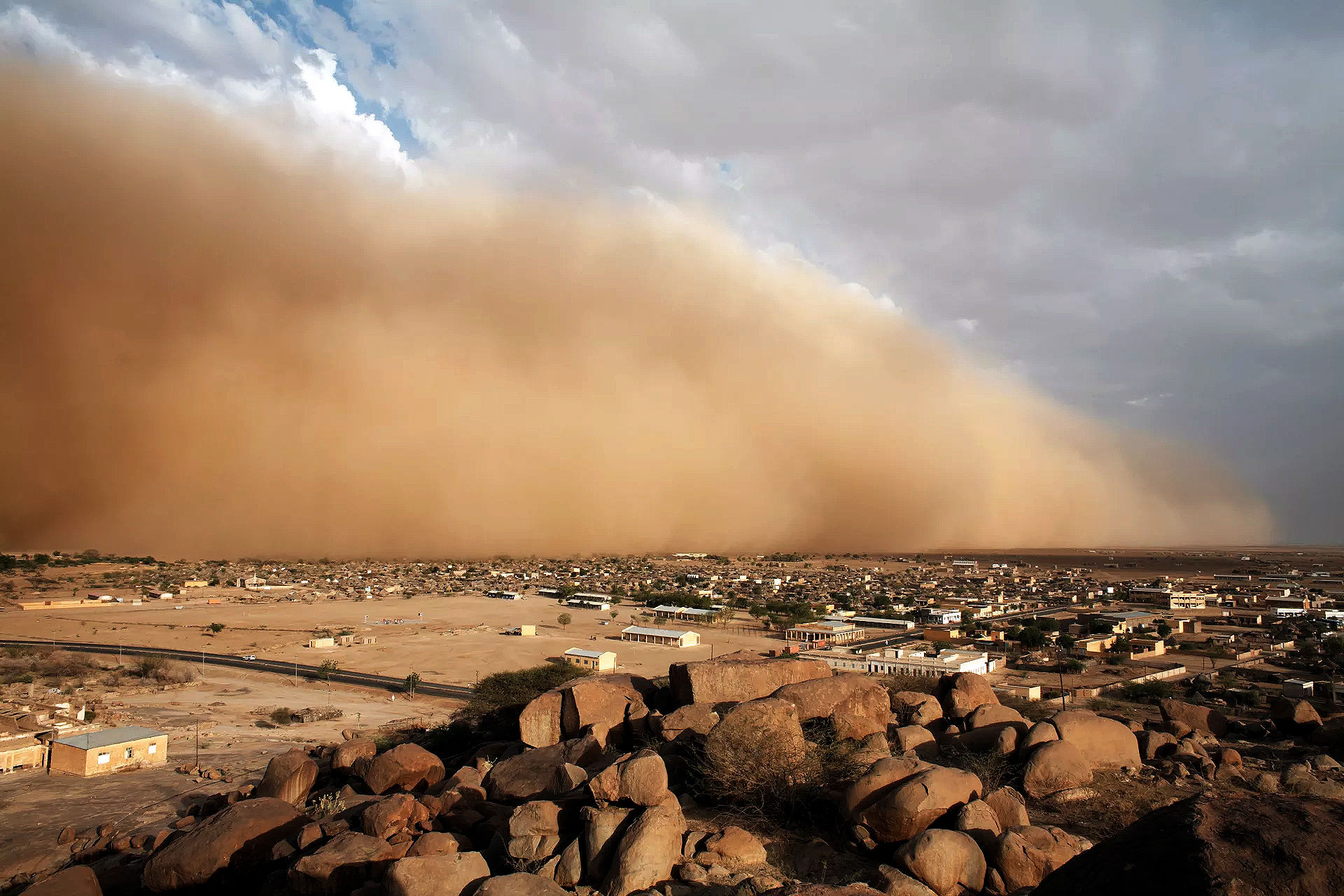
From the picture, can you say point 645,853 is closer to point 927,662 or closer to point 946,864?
point 946,864

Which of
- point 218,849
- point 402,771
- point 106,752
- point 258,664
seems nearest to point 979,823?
point 402,771

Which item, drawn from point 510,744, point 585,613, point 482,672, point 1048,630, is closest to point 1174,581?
point 1048,630

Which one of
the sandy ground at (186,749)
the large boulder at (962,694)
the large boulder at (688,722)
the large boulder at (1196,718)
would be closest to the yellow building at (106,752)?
the sandy ground at (186,749)

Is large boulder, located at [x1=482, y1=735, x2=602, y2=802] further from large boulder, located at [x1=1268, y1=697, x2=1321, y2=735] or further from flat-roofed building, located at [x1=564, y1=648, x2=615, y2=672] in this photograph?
flat-roofed building, located at [x1=564, y1=648, x2=615, y2=672]

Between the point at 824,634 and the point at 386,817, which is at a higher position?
the point at 386,817

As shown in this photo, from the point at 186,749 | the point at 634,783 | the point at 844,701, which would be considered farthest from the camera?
the point at 186,749

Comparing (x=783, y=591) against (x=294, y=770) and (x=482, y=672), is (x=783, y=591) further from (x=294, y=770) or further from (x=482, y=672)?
(x=294, y=770)

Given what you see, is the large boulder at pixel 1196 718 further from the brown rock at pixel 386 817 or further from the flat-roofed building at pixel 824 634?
the flat-roofed building at pixel 824 634
